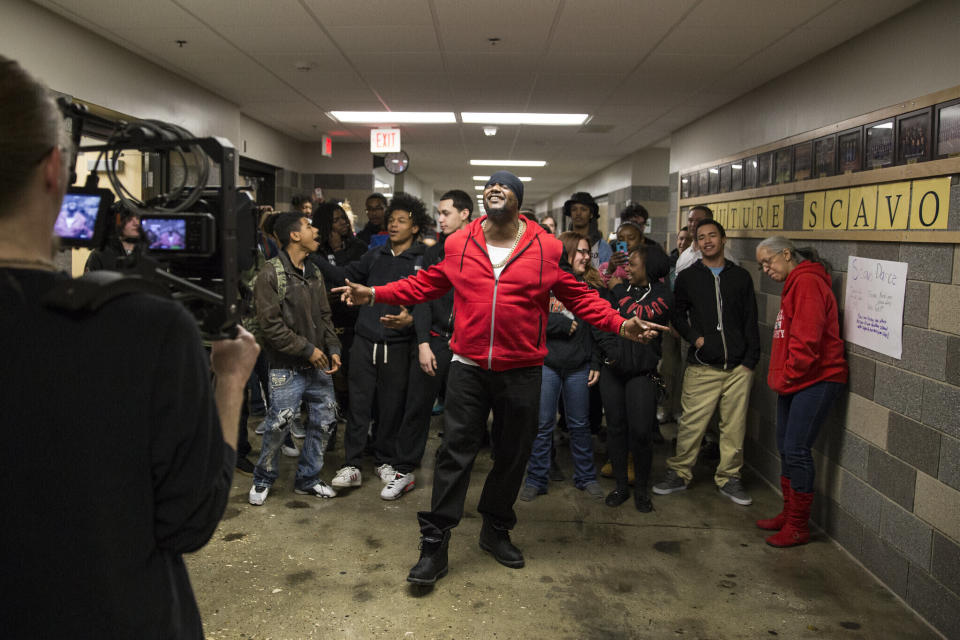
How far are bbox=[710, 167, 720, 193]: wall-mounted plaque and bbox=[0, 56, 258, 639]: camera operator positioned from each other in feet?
18.5

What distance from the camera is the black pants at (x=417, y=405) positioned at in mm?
4039

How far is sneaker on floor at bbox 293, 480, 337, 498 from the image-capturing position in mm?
3912

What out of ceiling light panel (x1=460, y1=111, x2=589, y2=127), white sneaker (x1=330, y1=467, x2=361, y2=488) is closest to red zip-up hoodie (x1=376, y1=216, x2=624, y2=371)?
white sneaker (x1=330, y1=467, x2=361, y2=488)

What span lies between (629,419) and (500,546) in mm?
1109

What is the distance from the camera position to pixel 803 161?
432cm

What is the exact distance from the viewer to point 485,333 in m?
2.96

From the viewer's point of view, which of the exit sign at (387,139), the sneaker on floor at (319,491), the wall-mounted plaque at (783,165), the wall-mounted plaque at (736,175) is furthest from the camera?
the exit sign at (387,139)

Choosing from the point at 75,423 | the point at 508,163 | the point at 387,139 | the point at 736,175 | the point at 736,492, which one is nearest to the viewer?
the point at 75,423

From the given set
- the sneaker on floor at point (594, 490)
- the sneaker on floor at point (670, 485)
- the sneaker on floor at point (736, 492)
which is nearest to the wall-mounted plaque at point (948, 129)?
the sneaker on floor at point (736, 492)

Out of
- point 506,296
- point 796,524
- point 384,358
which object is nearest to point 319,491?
point 384,358

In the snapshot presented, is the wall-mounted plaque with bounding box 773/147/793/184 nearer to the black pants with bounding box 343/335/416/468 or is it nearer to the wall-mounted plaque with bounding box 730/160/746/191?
the wall-mounted plaque with bounding box 730/160/746/191

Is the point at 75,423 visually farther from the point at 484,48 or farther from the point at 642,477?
the point at 484,48

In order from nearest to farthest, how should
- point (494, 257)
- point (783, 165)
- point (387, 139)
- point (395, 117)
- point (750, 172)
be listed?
point (494, 257) → point (783, 165) → point (750, 172) → point (395, 117) → point (387, 139)

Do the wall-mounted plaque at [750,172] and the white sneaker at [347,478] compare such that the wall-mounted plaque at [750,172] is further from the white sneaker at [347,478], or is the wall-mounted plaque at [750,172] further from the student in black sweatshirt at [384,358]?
the white sneaker at [347,478]
